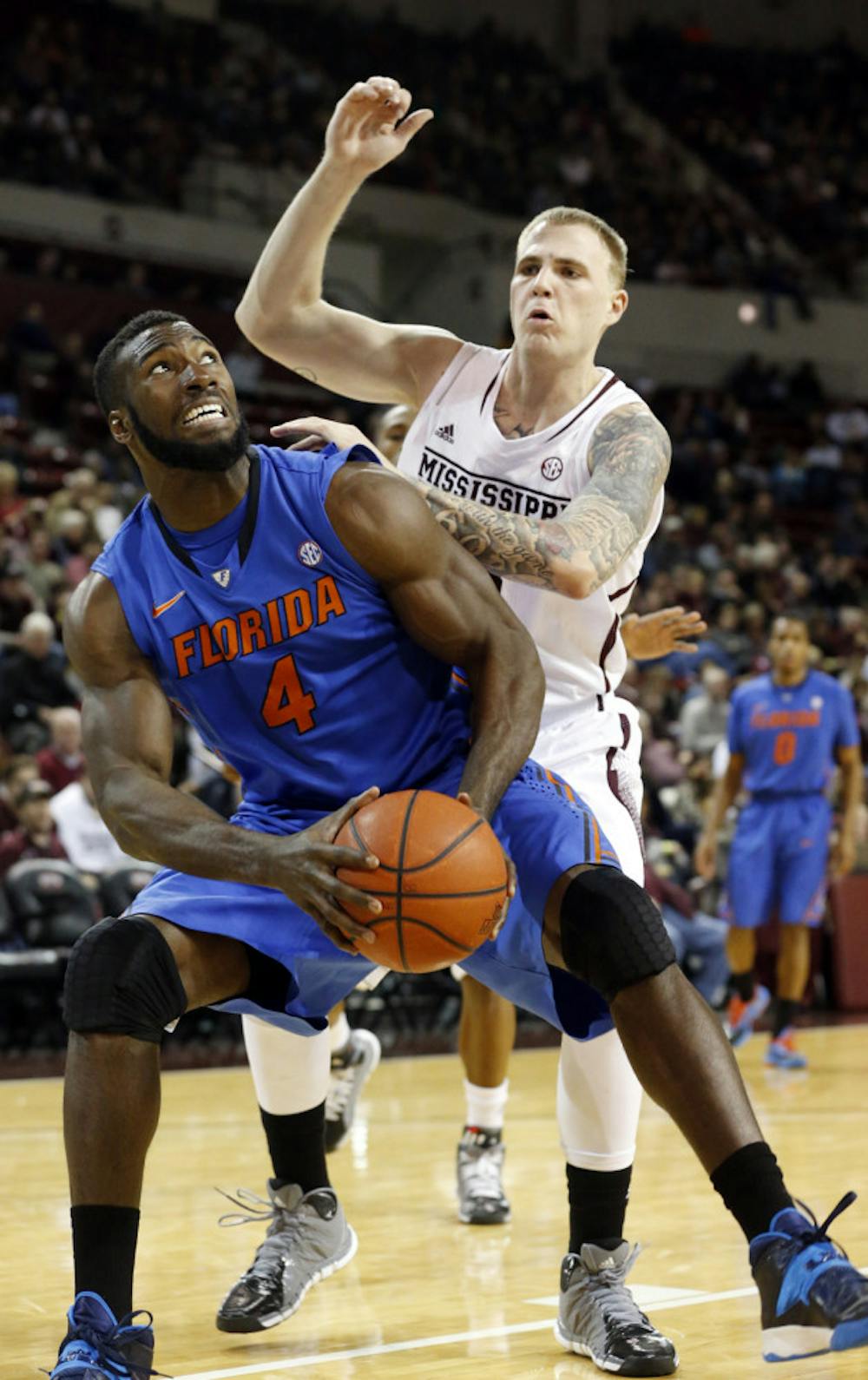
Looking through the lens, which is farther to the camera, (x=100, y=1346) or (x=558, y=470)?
(x=558, y=470)

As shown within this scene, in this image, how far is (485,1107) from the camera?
5.27m

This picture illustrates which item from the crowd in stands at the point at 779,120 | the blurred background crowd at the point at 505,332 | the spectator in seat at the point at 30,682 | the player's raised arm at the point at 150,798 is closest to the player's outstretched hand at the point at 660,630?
the player's raised arm at the point at 150,798

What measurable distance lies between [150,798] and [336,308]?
1.42 metres

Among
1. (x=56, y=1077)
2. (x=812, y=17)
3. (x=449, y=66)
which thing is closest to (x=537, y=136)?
(x=449, y=66)

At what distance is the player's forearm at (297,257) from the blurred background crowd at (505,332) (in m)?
4.69

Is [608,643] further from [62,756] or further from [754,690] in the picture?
[62,756]

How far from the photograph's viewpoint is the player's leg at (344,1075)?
234 inches

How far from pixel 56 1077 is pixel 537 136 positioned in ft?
60.5

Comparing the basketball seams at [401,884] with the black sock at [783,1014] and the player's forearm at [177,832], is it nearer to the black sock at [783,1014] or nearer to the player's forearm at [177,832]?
the player's forearm at [177,832]

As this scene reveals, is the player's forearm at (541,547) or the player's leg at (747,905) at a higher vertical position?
the player's forearm at (541,547)

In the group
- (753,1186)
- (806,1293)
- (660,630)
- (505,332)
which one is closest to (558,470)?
(660,630)

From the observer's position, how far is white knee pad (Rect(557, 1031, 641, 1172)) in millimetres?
3744

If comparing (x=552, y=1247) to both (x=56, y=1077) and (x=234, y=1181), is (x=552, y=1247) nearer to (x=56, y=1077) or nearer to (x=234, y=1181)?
(x=234, y=1181)

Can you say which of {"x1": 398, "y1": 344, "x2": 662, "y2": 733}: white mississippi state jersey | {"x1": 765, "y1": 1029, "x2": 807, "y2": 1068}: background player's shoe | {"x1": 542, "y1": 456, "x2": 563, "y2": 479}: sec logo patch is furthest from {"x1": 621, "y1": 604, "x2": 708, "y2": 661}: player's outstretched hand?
{"x1": 765, "y1": 1029, "x2": 807, "y2": 1068}: background player's shoe
